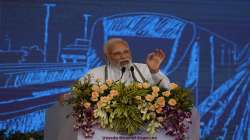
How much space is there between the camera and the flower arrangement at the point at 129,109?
3.60 m

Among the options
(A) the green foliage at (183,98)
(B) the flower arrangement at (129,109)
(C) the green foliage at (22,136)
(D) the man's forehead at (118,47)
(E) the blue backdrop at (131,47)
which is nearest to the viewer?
(B) the flower arrangement at (129,109)

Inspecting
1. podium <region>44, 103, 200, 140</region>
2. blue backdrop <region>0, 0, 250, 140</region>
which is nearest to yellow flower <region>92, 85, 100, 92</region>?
podium <region>44, 103, 200, 140</region>

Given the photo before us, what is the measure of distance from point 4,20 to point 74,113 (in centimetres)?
337

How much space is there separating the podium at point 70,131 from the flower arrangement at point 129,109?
0.03 m

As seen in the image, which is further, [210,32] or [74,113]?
[210,32]

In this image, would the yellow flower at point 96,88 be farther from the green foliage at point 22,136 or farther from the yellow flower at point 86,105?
the green foliage at point 22,136

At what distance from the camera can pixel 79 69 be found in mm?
6758

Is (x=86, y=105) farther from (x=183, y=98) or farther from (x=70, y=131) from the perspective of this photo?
(x=183, y=98)

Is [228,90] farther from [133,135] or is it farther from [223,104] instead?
[133,135]

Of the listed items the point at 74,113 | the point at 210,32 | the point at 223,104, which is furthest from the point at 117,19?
the point at 74,113

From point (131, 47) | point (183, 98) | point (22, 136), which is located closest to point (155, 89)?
point (183, 98)

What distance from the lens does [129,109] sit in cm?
362

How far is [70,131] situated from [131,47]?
3139 millimetres

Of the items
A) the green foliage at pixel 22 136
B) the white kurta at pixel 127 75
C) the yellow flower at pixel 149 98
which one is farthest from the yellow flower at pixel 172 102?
the green foliage at pixel 22 136
